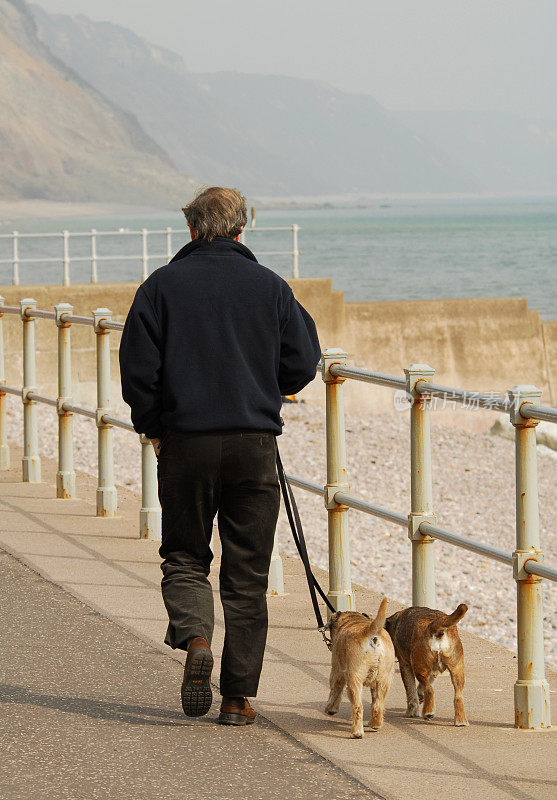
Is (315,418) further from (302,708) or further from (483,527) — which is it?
(302,708)

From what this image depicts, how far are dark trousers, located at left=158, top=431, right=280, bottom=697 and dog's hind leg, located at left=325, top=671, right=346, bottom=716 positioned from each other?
25 centimetres

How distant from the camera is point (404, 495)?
16688 millimetres

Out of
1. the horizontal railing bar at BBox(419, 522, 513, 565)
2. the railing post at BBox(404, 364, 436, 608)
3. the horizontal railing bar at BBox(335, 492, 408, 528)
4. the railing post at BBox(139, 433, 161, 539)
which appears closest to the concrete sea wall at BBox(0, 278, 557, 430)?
the railing post at BBox(139, 433, 161, 539)

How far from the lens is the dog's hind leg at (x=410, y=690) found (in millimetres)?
4434

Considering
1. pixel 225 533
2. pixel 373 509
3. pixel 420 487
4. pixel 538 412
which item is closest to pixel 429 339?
pixel 373 509

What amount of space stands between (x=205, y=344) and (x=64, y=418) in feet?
16.1

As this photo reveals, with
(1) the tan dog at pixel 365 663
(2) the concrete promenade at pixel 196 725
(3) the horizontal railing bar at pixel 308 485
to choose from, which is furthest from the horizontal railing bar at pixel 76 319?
(1) the tan dog at pixel 365 663

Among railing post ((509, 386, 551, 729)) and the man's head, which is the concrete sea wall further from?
railing post ((509, 386, 551, 729))

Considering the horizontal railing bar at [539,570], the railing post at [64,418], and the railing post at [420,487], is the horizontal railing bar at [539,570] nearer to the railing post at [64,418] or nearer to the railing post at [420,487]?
the railing post at [420,487]

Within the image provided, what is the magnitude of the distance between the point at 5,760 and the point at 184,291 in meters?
1.47

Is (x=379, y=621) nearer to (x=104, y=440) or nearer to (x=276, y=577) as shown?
(x=276, y=577)

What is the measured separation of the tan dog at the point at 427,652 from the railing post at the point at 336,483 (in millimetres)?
1157

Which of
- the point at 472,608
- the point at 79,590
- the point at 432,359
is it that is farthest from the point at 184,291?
the point at 432,359

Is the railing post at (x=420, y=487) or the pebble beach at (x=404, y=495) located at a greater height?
the railing post at (x=420, y=487)
